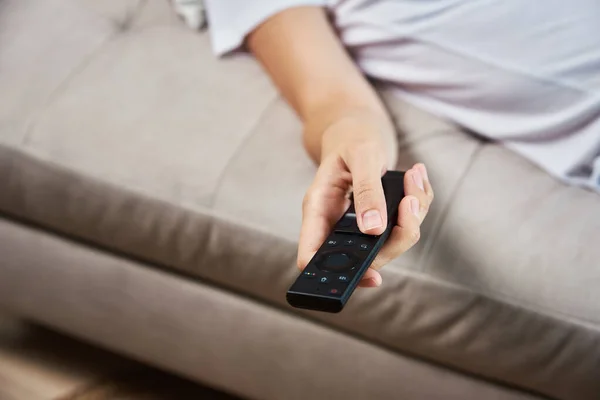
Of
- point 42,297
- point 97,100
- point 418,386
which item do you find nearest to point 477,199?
point 418,386

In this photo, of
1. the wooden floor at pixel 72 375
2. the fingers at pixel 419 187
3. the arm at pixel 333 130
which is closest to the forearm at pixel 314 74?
the arm at pixel 333 130

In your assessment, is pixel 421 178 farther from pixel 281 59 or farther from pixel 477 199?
pixel 281 59

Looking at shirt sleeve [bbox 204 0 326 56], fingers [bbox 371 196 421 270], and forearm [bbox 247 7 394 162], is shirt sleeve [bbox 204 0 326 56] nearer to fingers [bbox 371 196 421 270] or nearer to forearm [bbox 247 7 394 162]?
forearm [bbox 247 7 394 162]

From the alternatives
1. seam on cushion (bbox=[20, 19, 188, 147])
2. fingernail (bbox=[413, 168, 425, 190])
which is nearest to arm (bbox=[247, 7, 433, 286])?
fingernail (bbox=[413, 168, 425, 190])

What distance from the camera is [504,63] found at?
0.70 metres

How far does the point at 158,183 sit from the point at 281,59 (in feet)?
0.63

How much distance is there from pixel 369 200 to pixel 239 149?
256 millimetres

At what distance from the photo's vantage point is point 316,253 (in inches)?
20.7

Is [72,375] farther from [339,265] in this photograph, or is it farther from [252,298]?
[339,265]

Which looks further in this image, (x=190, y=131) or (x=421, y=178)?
(x=190, y=131)

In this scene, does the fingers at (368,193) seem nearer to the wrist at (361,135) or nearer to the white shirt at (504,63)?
the wrist at (361,135)

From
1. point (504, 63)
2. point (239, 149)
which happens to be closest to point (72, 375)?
point (239, 149)

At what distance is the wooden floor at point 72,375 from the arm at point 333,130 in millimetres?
425

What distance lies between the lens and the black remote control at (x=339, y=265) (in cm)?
47
